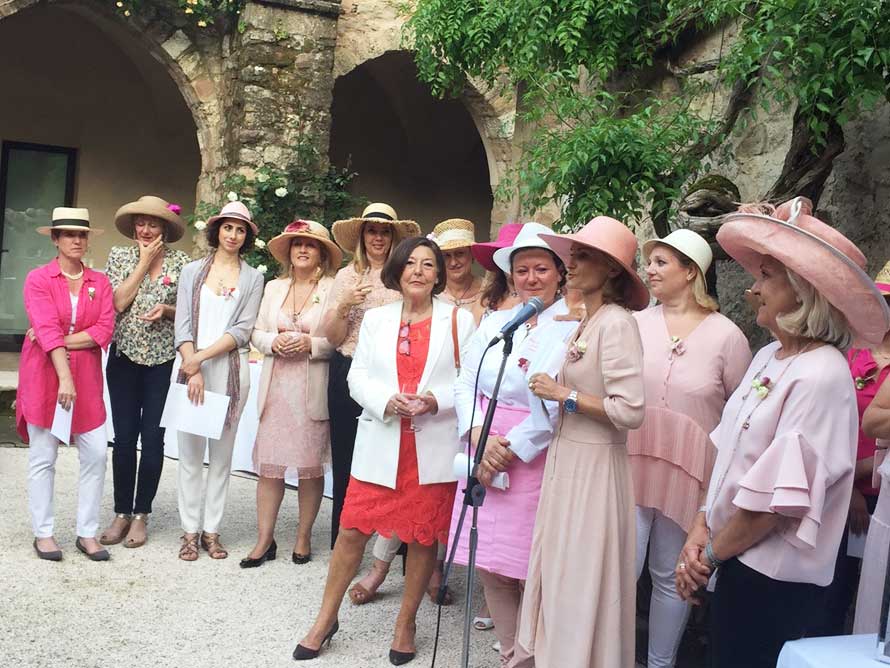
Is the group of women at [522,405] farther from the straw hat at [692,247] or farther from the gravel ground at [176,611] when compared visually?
the gravel ground at [176,611]

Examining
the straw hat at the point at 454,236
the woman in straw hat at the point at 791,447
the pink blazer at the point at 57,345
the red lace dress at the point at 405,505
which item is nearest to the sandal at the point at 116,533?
the pink blazer at the point at 57,345

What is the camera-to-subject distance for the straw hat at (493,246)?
16.3ft

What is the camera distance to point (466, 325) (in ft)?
14.3

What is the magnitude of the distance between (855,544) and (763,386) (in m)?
1.01

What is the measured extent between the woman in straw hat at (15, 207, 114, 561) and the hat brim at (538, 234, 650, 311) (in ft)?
9.22

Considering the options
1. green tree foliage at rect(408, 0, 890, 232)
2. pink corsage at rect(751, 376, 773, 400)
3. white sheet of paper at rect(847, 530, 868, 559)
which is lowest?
white sheet of paper at rect(847, 530, 868, 559)

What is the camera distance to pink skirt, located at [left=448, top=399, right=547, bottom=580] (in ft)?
12.3

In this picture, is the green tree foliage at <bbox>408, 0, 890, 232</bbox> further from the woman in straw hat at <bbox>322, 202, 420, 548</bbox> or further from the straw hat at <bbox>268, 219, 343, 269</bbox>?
the straw hat at <bbox>268, 219, 343, 269</bbox>

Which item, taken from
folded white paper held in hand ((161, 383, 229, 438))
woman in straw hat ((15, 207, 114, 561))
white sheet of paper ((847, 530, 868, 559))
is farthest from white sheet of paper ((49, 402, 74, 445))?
white sheet of paper ((847, 530, 868, 559))

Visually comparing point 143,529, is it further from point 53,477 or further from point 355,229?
point 355,229

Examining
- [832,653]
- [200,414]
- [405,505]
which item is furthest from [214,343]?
[832,653]

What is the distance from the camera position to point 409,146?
14.9 meters

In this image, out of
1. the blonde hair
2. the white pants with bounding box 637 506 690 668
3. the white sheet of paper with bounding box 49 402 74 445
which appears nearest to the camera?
the blonde hair

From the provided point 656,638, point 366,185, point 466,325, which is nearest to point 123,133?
point 366,185
